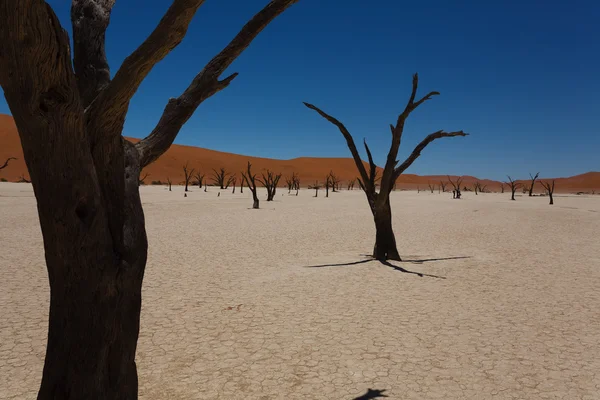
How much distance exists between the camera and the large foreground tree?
2.17m

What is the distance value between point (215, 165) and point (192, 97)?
107822mm

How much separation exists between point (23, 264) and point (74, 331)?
811cm

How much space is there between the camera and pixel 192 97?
311 centimetres

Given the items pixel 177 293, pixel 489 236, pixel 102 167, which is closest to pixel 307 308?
pixel 177 293

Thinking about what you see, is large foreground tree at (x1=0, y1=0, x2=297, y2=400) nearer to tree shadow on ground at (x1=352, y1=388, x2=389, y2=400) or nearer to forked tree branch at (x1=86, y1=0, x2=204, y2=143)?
forked tree branch at (x1=86, y1=0, x2=204, y2=143)

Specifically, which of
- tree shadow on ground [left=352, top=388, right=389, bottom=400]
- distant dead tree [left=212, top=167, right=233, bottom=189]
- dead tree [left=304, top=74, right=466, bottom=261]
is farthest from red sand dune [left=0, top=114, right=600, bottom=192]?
tree shadow on ground [left=352, top=388, right=389, bottom=400]

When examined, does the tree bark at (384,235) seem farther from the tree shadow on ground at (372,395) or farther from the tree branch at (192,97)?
the tree branch at (192,97)

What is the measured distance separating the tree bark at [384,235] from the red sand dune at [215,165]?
6294 cm

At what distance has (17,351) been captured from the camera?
4738 millimetres

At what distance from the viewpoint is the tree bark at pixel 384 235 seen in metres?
9.73

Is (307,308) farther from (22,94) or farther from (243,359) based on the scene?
(22,94)

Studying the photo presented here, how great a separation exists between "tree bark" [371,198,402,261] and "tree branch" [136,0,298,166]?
7153mm

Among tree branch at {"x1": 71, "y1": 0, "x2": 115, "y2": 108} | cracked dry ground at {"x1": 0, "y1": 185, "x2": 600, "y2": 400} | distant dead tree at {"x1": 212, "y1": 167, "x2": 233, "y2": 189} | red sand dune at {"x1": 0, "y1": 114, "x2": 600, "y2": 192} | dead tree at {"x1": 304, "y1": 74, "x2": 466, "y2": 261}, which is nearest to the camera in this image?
tree branch at {"x1": 71, "y1": 0, "x2": 115, "y2": 108}

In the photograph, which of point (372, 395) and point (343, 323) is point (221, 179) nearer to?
point (343, 323)
